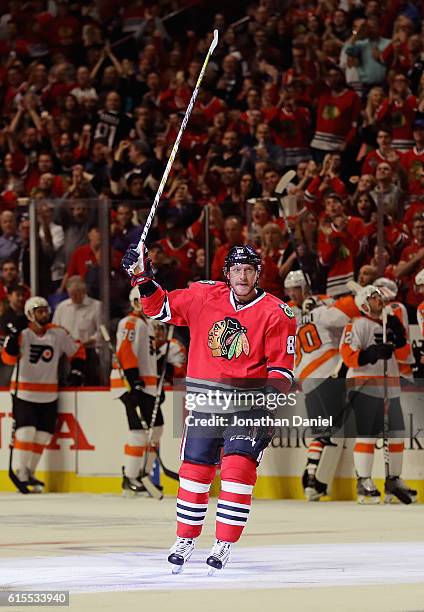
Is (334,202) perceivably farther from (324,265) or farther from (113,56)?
(113,56)

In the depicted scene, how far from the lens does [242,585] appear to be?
328 inches

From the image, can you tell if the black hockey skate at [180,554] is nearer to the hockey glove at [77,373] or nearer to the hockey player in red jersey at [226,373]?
the hockey player in red jersey at [226,373]

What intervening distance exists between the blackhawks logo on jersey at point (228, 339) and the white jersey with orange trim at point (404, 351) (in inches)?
225

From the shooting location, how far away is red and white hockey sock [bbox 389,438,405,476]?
14391 millimetres

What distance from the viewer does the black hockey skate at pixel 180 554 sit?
887cm

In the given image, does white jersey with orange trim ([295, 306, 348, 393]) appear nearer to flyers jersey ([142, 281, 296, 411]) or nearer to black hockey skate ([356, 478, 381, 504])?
black hockey skate ([356, 478, 381, 504])

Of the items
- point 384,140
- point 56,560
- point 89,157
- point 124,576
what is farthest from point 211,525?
point 89,157

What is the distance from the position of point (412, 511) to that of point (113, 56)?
10388mm

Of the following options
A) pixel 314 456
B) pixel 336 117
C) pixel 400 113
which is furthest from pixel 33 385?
pixel 400 113

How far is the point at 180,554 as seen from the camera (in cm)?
890

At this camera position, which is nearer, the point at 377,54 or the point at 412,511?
the point at 412,511

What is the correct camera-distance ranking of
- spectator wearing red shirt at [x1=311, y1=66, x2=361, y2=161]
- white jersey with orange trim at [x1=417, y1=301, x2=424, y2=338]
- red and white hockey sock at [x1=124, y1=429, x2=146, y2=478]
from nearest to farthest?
white jersey with orange trim at [x1=417, y1=301, x2=424, y2=338], red and white hockey sock at [x1=124, y1=429, x2=146, y2=478], spectator wearing red shirt at [x1=311, y1=66, x2=361, y2=161]

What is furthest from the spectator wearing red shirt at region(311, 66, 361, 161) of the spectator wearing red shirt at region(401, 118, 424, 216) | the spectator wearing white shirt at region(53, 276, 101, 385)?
the spectator wearing white shirt at region(53, 276, 101, 385)

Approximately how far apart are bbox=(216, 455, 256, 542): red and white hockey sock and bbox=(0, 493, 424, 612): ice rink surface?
0.23 m
